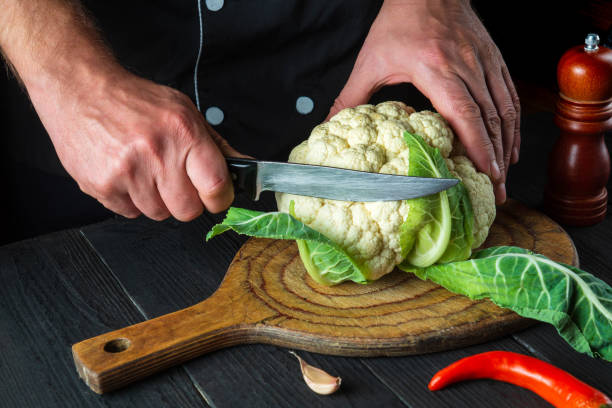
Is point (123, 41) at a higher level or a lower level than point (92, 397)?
higher

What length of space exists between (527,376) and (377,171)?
43 centimetres

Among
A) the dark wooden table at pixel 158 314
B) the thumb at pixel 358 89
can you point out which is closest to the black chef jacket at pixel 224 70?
the thumb at pixel 358 89

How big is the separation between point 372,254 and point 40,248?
68 centimetres

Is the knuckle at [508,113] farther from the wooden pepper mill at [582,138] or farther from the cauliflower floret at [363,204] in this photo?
the cauliflower floret at [363,204]

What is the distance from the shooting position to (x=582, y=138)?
134cm

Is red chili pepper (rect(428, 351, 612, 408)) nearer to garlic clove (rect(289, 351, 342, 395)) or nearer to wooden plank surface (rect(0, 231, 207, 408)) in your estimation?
garlic clove (rect(289, 351, 342, 395))

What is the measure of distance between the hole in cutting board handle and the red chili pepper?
46 cm

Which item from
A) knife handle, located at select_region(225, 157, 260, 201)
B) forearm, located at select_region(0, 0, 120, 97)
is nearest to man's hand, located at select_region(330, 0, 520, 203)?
knife handle, located at select_region(225, 157, 260, 201)

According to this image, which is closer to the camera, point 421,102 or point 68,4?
point 68,4

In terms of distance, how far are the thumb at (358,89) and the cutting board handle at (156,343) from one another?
56cm

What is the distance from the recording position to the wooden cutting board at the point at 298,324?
0.98 m

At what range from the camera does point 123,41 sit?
1581 mm

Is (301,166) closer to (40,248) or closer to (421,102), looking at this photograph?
(40,248)

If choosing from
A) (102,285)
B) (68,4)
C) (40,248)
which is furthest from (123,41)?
(102,285)
